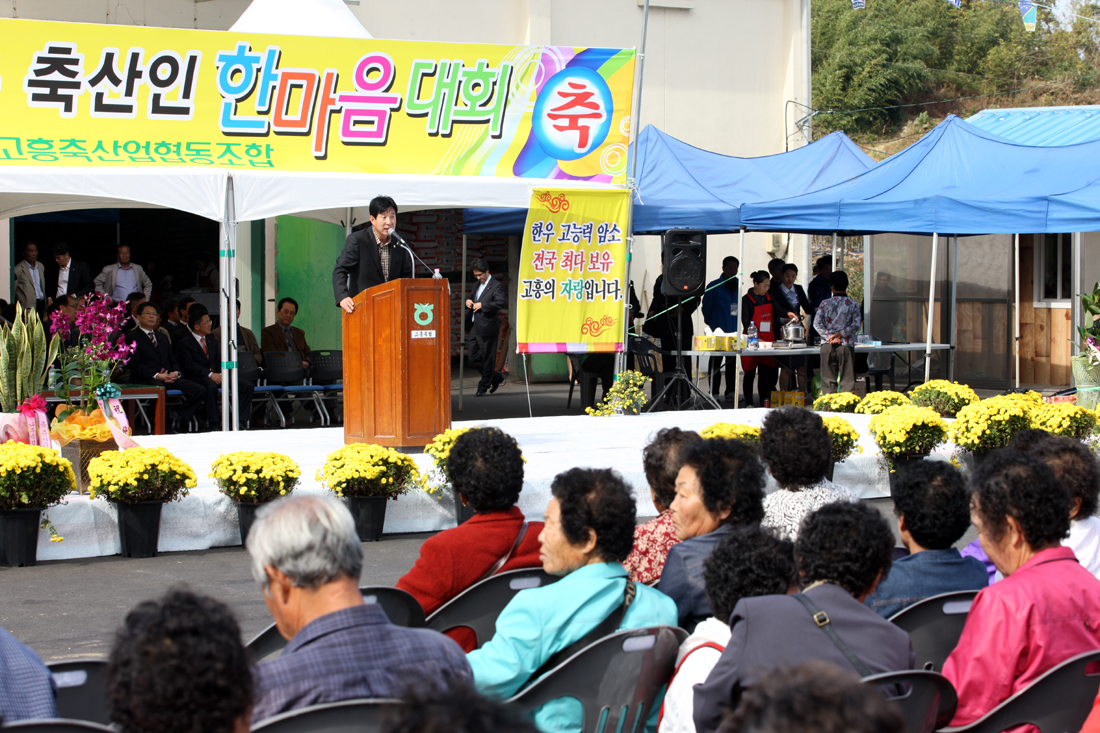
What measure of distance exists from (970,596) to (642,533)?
1.03m

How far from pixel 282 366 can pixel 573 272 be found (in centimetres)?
317

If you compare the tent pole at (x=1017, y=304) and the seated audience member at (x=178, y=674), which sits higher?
the tent pole at (x=1017, y=304)

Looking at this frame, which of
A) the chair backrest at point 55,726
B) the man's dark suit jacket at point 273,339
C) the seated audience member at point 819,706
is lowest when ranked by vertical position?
the chair backrest at point 55,726

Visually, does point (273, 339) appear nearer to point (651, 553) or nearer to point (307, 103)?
point (307, 103)

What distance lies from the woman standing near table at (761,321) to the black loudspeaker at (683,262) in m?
2.15

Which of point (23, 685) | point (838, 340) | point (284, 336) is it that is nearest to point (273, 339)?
point (284, 336)

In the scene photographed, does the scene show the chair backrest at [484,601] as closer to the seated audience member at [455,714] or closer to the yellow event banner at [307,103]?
the seated audience member at [455,714]

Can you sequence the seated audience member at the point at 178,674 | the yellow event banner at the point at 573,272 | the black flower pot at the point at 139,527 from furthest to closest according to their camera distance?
the yellow event banner at the point at 573,272 → the black flower pot at the point at 139,527 → the seated audience member at the point at 178,674

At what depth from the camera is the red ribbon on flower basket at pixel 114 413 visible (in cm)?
619

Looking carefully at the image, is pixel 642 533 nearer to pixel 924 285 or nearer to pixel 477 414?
pixel 477 414

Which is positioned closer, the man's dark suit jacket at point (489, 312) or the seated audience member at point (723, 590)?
the seated audience member at point (723, 590)

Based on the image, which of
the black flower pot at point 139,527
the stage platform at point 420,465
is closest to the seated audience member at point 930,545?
the stage platform at point 420,465

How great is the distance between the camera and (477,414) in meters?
12.6

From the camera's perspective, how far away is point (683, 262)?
1100 cm
